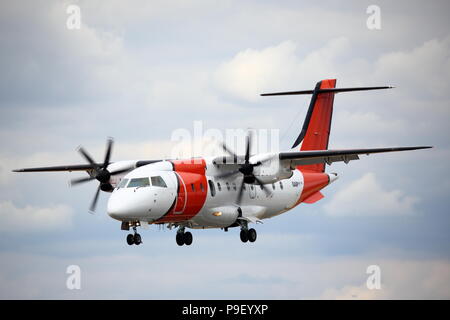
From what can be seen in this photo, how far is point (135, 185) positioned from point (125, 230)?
6.16ft

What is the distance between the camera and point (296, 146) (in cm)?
3941

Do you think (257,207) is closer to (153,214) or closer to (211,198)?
(211,198)

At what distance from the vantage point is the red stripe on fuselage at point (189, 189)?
104 feet

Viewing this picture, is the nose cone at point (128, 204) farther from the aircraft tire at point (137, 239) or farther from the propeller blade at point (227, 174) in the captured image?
the propeller blade at point (227, 174)

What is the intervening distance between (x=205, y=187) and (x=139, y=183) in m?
3.21

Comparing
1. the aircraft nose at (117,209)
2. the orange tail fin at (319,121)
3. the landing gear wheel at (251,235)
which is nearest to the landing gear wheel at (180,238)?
the landing gear wheel at (251,235)

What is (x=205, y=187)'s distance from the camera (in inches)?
1289

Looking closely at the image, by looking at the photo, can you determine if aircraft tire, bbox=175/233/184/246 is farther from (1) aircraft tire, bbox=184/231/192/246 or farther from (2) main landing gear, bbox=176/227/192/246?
(1) aircraft tire, bbox=184/231/192/246

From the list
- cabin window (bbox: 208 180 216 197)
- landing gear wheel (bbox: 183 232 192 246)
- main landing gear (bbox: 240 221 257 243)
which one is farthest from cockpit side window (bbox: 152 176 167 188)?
main landing gear (bbox: 240 221 257 243)

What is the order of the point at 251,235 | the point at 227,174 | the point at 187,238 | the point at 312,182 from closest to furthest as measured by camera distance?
1. the point at 227,174
2. the point at 187,238
3. the point at 251,235
4. the point at 312,182

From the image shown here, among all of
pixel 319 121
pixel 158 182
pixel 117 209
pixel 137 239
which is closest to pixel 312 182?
pixel 319 121

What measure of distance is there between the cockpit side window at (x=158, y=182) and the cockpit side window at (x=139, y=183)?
233 mm

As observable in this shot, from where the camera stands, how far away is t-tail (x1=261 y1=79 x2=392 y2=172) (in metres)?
39.6

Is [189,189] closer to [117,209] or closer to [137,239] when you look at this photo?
[137,239]
